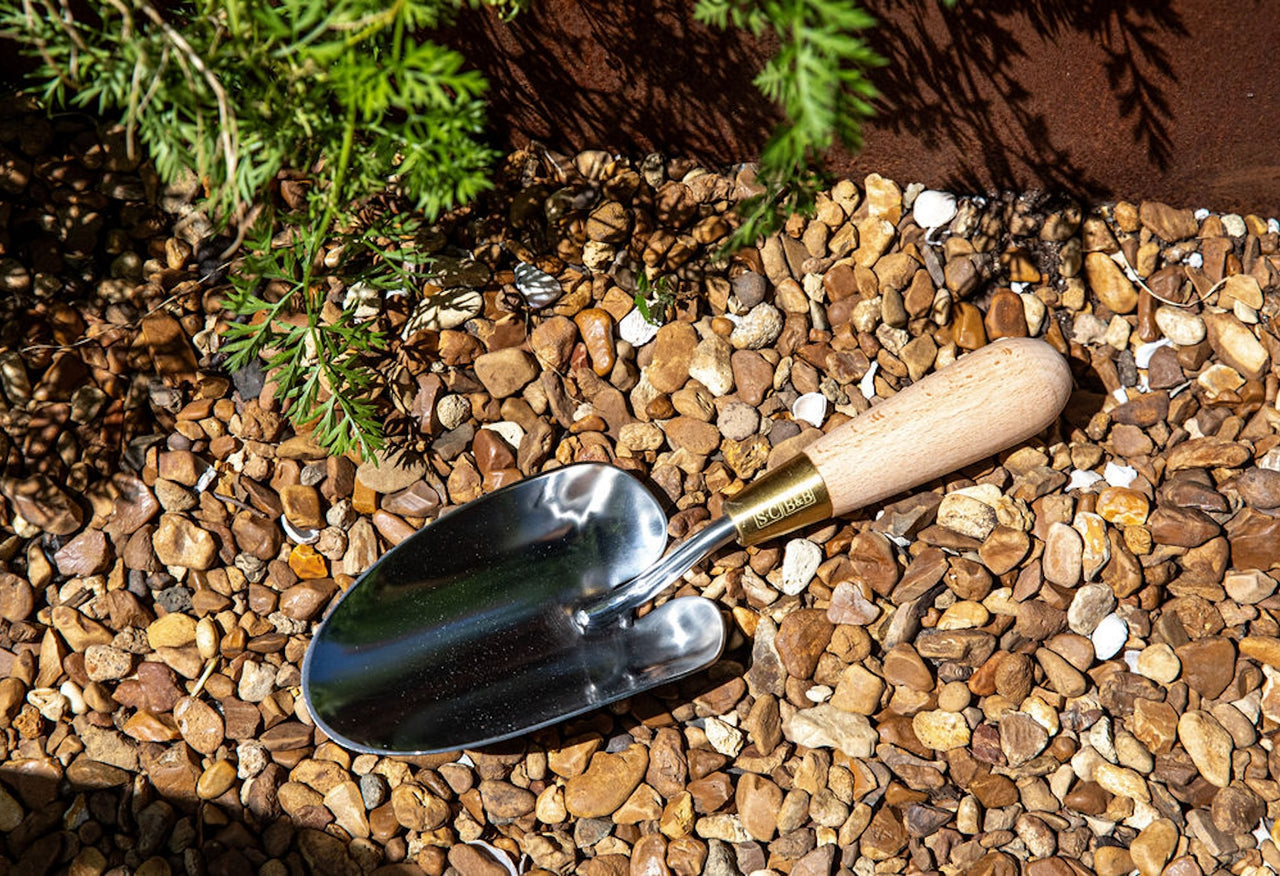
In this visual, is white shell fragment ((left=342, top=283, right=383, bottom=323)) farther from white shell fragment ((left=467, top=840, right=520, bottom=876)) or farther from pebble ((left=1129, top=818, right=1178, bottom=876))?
pebble ((left=1129, top=818, right=1178, bottom=876))

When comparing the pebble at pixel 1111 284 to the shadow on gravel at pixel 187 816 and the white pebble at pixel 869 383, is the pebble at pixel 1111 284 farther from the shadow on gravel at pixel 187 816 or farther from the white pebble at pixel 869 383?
the shadow on gravel at pixel 187 816

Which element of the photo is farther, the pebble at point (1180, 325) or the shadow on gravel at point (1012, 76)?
the pebble at point (1180, 325)

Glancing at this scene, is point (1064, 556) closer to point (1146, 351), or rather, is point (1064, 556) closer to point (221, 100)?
point (1146, 351)

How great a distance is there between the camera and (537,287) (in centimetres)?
153

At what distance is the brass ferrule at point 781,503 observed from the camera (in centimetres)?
134

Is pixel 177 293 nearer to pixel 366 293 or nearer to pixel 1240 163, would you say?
pixel 366 293

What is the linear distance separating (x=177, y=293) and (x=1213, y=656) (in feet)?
4.59

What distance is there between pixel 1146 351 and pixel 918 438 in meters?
0.42

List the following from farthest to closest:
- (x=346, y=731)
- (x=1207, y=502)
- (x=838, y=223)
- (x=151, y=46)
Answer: (x=838, y=223) → (x=1207, y=502) → (x=346, y=731) → (x=151, y=46)

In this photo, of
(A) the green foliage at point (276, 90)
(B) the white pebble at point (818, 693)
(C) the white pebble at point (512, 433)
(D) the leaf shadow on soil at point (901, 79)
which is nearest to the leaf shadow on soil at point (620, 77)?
(D) the leaf shadow on soil at point (901, 79)

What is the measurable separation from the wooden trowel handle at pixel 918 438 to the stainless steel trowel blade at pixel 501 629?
15cm

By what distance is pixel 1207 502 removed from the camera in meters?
1.43

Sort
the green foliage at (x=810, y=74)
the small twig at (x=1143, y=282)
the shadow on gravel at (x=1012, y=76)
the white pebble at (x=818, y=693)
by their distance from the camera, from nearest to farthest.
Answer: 1. the green foliage at (x=810, y=74)
2. the shadow on gravel at (x=1012, y=76)
3. the white pebble at (x=818, y=693)
4. the small twig at (x=1143, y=282)

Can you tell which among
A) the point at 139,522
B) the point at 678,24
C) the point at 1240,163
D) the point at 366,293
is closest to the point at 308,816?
the point at 139,522
